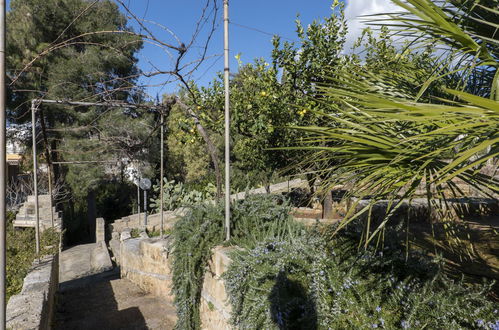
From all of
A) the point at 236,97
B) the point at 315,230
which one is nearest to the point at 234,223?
the point at 315,230

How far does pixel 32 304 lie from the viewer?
2.97 m

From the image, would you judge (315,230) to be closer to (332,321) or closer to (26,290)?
(332,321)

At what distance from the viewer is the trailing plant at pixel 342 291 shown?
177cm

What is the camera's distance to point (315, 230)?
2959 mm

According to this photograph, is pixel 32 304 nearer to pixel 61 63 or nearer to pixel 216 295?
pixel 216 295

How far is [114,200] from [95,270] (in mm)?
8477

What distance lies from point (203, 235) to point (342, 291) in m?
1.62

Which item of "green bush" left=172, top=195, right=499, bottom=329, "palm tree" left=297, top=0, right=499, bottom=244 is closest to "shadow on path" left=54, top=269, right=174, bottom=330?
"green bush" left=172, top=195, right=499, bottom=329

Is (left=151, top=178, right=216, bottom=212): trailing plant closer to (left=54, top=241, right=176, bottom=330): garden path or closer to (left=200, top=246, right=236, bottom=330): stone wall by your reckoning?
(left=54, top=241, right=176, bottom=330): garden path

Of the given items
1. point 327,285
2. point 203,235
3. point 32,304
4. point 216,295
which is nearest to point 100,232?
point 32,304

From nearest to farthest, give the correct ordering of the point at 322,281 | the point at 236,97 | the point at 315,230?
the point at 322,281 < the point at 315,230 < the point at 236,97

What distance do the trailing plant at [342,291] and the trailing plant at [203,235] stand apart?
1.39 ft

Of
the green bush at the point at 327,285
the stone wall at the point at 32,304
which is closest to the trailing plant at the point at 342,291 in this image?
the green bush at the point at 327,285

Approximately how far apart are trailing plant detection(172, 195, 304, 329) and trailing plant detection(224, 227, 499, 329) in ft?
1.39
